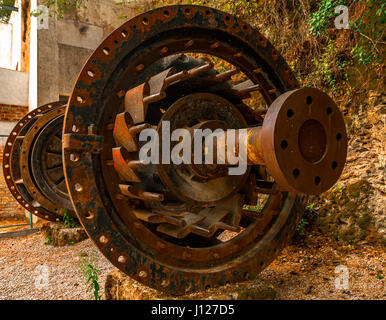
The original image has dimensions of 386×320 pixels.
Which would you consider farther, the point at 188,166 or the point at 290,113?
the point at 188,166

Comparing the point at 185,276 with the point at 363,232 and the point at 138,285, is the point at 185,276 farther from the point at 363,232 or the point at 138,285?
the point at 363,232

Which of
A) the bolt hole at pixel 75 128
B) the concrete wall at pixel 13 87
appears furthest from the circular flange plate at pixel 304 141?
the concrete wall at pixel 13 87

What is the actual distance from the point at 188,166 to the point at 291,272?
4.35 ft

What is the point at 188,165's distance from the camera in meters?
1.81

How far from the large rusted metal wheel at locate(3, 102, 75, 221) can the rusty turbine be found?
3191 mm

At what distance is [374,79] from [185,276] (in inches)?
102

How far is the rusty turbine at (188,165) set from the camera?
1364mm

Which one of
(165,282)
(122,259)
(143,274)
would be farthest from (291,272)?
(122,259)

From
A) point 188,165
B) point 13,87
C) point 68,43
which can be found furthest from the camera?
point 13,87

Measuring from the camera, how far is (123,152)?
57.8 inches

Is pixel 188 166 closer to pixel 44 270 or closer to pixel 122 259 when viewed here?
pixel 122 259

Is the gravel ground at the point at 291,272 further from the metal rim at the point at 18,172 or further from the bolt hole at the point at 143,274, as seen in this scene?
the metal rim at the point at 18,172

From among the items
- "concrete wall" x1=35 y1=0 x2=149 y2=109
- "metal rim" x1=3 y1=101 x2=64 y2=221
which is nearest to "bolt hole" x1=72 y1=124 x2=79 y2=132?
"metal rim" x1=3 y1=101 x2=64 y2=221

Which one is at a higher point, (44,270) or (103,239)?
(103,239)
